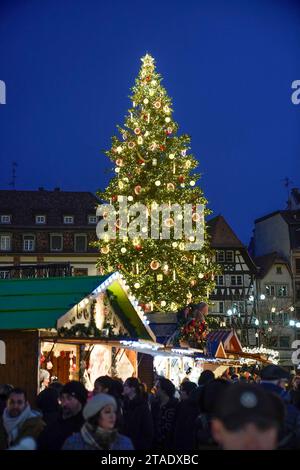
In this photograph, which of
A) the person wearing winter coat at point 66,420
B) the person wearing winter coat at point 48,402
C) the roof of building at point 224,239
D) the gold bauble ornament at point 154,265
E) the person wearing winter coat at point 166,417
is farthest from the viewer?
the roof of building at point 224,239

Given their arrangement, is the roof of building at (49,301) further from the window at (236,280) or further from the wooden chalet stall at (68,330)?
the window at (236,280)

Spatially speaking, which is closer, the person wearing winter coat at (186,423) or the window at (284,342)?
the person wearing winter coat at (186,423)

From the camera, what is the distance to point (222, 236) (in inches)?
→ 3287

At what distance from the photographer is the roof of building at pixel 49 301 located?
15.7m

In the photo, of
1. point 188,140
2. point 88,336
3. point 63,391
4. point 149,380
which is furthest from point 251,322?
point 63,391

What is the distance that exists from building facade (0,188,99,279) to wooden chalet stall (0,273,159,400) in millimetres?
53736

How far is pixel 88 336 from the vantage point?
16703mm

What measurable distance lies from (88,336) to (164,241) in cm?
1597

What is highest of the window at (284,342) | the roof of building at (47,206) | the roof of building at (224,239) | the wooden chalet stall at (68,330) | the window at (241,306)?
the roof of building at (47,206)

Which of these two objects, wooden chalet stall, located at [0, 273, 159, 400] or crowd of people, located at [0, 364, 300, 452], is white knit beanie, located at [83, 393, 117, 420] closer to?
crowd of people, located at [0, 364, 300, 452]

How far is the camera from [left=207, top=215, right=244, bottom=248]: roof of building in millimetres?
82188

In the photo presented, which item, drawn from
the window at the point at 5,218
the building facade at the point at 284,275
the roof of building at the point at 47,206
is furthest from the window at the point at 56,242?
the building facade at the point at 284,275

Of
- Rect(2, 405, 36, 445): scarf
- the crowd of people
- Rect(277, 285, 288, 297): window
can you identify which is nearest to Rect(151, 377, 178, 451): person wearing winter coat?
the crowd of people
